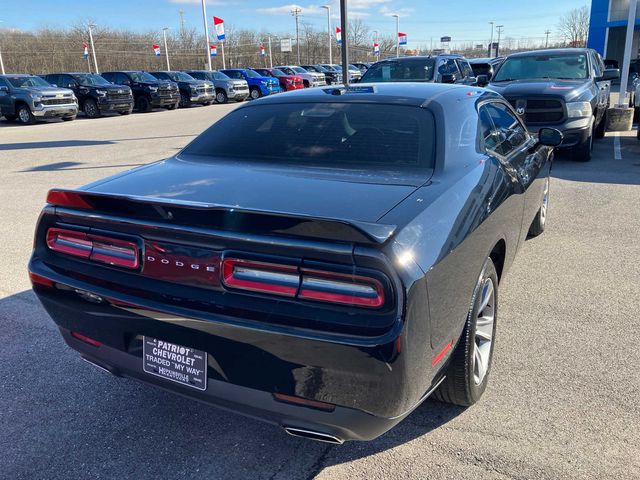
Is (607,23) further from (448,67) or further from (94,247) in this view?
(94,247)

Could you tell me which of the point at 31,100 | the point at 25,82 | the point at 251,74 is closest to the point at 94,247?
the point at 31,100

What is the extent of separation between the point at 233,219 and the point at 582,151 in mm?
8910

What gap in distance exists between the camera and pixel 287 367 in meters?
2.01

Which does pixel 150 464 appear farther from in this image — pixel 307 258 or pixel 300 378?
pixel 307 258

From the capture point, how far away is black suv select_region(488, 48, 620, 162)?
888 cm

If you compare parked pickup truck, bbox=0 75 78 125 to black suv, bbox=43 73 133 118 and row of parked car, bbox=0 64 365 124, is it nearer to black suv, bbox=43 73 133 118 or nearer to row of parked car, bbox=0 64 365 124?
row of parked car, bbox=0 64 365 124

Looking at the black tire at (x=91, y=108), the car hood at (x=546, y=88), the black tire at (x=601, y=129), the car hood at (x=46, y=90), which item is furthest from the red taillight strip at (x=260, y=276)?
the black tire at (x=91, y=108)

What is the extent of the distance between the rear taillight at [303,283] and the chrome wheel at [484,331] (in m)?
1.02

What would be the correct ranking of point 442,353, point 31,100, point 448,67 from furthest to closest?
point 31,100, point 448,67, point 442,353

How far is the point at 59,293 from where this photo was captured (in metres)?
2.50

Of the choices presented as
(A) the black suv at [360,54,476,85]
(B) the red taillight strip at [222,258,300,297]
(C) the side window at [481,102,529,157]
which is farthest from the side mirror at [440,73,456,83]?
(B) the red taillight strip at [222,258,300,297]

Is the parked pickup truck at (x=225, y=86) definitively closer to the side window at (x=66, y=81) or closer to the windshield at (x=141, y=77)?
the windshield at (x=141, y=77)

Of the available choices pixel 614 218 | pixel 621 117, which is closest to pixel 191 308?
pixel 614 218

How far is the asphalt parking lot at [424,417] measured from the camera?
244 cm
